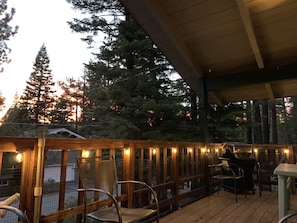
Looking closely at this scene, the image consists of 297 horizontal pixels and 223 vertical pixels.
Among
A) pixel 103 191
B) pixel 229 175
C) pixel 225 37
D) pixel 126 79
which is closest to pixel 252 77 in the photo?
pixel 225 37

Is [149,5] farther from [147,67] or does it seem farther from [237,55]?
[147,67]

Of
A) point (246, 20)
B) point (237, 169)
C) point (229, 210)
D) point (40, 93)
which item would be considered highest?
point (40, 93)

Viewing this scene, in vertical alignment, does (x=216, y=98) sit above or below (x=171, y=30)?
below

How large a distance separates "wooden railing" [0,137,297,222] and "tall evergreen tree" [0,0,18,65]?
7919mm

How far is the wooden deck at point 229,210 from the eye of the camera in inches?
127

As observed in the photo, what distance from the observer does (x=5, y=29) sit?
9.94 m

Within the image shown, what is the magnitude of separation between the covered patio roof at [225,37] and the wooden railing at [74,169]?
164cm

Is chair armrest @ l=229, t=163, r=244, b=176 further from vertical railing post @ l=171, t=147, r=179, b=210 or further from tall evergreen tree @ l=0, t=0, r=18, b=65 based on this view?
tall evergreen tree @ l=0, t=0, r=18, b=65

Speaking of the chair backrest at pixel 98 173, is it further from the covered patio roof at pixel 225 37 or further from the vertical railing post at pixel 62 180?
the covered patio roof at pixel 225 37

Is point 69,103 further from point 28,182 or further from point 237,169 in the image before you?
point 28,182

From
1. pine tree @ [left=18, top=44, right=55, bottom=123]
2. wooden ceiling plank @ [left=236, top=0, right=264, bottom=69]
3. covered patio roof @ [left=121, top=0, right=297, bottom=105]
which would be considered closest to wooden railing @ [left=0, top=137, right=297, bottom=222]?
covered patio roof @ [left=121, top=0, right=297, bottom=105]

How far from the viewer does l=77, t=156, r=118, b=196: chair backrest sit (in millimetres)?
2086

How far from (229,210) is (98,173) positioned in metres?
2.51

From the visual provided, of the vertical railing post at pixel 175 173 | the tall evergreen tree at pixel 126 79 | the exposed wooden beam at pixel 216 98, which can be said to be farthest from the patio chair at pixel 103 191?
the tall evergreen tree at pixel 126 79
